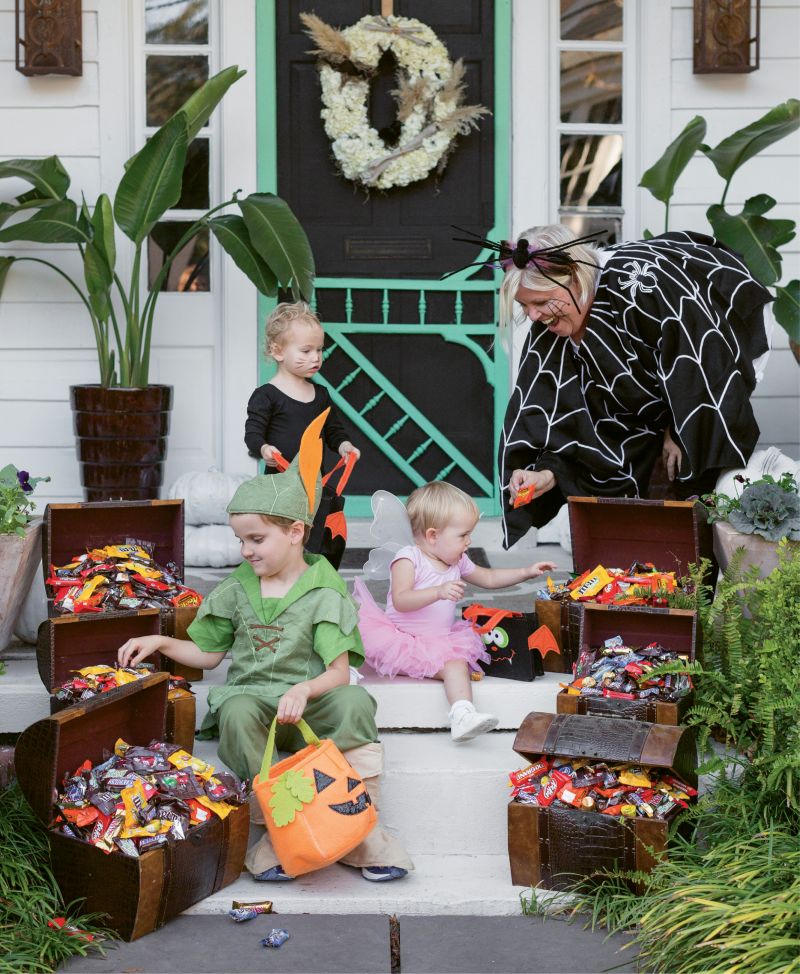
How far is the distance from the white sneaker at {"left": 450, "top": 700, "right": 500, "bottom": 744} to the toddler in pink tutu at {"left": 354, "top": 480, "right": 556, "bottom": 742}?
5 cm

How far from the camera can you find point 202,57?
5664 mm

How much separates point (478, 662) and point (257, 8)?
3.23 m

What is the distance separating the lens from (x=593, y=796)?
119 inches

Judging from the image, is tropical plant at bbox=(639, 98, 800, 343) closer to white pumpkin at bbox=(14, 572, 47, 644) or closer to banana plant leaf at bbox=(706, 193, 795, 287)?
banana plant leaf at bbox=(706, 193, 795, 287)

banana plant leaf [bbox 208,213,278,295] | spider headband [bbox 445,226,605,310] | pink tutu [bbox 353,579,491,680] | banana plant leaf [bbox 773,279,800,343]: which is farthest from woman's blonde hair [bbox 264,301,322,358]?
banana plant leaf [bbox 773,279,800,343]

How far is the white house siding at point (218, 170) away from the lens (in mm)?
5559

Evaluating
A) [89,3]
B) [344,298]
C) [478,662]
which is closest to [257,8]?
[89,3]

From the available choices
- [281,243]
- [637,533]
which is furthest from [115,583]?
[281,243]

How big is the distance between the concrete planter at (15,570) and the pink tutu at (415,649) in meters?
0.95

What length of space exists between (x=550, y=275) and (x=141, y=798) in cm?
191

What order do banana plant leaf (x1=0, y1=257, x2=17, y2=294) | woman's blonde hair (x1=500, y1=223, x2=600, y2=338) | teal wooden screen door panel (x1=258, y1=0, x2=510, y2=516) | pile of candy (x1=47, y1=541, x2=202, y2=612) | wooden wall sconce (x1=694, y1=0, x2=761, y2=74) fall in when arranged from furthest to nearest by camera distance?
teal wooden screen door panel (x1=258, y1=0, x2=510, y2=516), wooden wall sconce (x1=694, y1=0, x2=761, y2=74), banana plant leaf (x1=0, y1=257, x2=17, y2=294), woman's blonde hair (x1=500, y1=223, x2=600, y2=338), pile of candy (x1=47, y1=541, x2=202, y2=612)

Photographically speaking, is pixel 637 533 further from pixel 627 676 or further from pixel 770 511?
pixel 627 676

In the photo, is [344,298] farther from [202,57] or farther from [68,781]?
[68,781]

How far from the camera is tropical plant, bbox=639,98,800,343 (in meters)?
5.02
